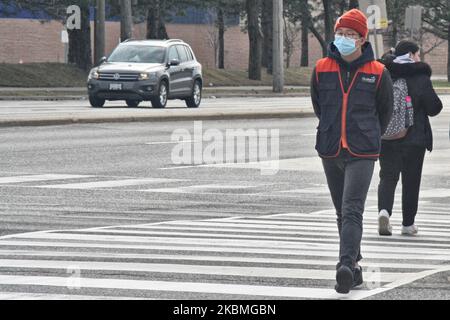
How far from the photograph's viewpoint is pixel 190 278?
985cm

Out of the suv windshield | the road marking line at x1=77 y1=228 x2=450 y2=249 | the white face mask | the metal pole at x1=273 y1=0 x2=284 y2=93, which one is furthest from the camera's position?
the metal pole at x1=273 y1=0 x2=284 y2=93

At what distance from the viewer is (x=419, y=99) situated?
13656mm

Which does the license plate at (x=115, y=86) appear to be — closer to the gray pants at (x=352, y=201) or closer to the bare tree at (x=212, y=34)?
the gray pants at (x=352, y=201)

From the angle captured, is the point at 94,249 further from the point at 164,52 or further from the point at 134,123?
the point at 164,52

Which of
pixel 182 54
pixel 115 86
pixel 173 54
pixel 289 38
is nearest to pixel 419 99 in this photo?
pixel 115 86

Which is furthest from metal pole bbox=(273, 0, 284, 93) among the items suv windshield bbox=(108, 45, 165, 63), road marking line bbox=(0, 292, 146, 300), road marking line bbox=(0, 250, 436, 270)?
road marking line bbox=(0, 292, 146, 300)

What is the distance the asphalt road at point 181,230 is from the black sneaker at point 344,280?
8 centimetres

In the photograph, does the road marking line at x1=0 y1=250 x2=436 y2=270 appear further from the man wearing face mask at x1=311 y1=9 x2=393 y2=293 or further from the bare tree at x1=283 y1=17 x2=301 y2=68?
the bare tree at x1=283 y1=17 x2=301 y2=68

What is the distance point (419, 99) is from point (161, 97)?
24.8 metres

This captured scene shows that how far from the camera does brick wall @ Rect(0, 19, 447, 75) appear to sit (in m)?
86.4

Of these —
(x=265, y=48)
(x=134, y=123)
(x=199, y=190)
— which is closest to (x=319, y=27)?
(x=265, y=48)

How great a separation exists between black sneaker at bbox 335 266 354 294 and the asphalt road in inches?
3.3

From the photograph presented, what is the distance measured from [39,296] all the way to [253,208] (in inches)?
281

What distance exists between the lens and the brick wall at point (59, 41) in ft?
283
